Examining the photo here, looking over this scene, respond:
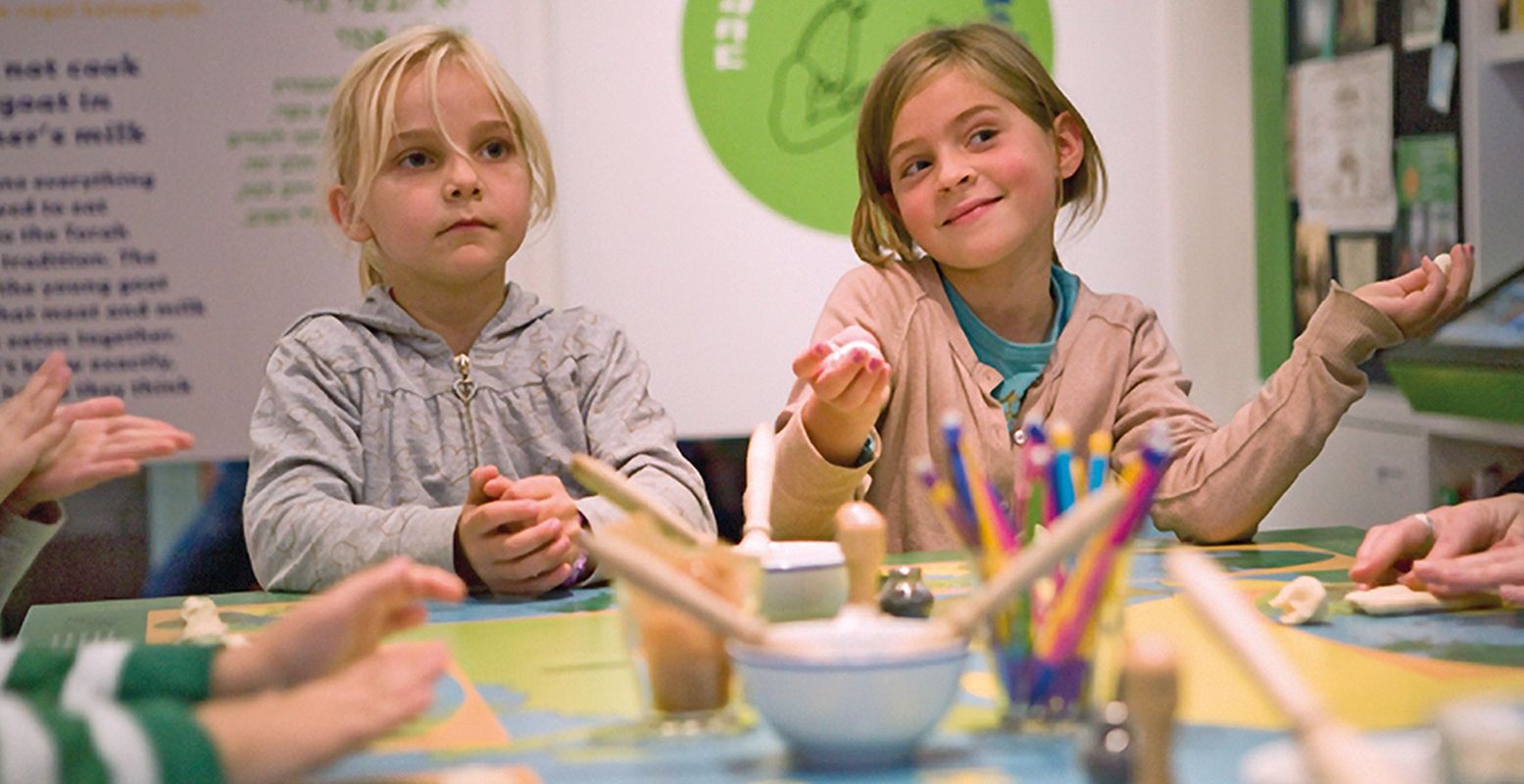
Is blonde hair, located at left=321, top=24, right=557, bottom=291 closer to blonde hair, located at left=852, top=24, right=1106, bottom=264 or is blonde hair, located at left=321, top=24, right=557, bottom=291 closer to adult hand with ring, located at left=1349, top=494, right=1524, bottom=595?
blonde hair, located at left=852, top=24, right=1106, bottom=264

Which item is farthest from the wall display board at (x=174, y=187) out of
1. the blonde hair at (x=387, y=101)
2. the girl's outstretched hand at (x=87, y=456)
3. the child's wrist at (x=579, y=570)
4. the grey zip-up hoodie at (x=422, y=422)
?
the child's wrist at (x=579, y=570)

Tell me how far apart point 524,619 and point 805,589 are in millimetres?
278

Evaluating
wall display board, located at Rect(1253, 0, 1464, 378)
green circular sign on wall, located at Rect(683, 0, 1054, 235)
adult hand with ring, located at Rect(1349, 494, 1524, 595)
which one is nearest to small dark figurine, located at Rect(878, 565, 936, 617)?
adult hand with ring, located at Rect(1349, 494, 1524, 595)

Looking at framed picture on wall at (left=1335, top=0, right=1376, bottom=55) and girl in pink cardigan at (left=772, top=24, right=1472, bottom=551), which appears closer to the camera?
girl in pink cardigan at (left=772, top=24, right=1472, bottom=551)

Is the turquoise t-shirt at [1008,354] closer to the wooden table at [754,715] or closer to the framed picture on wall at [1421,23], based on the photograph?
the wooden table at [754,715]

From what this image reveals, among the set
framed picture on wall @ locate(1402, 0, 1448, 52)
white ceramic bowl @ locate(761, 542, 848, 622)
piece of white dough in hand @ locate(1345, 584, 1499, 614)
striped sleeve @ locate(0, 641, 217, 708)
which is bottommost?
piece of white dough in hand @ locate(1345, 584, 1499, 614)

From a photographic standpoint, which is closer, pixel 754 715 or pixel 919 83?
pixel 754 715

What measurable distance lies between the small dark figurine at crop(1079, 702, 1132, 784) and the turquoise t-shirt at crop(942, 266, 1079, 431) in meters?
1.08

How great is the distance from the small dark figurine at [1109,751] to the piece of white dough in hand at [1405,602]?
0.52 metres

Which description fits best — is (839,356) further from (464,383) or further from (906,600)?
(464,383)

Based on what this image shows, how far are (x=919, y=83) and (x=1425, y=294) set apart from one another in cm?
61

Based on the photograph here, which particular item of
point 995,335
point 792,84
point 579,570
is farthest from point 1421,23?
point 579,570

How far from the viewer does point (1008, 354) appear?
1909 mm

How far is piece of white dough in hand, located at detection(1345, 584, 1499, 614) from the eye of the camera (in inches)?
48.3
